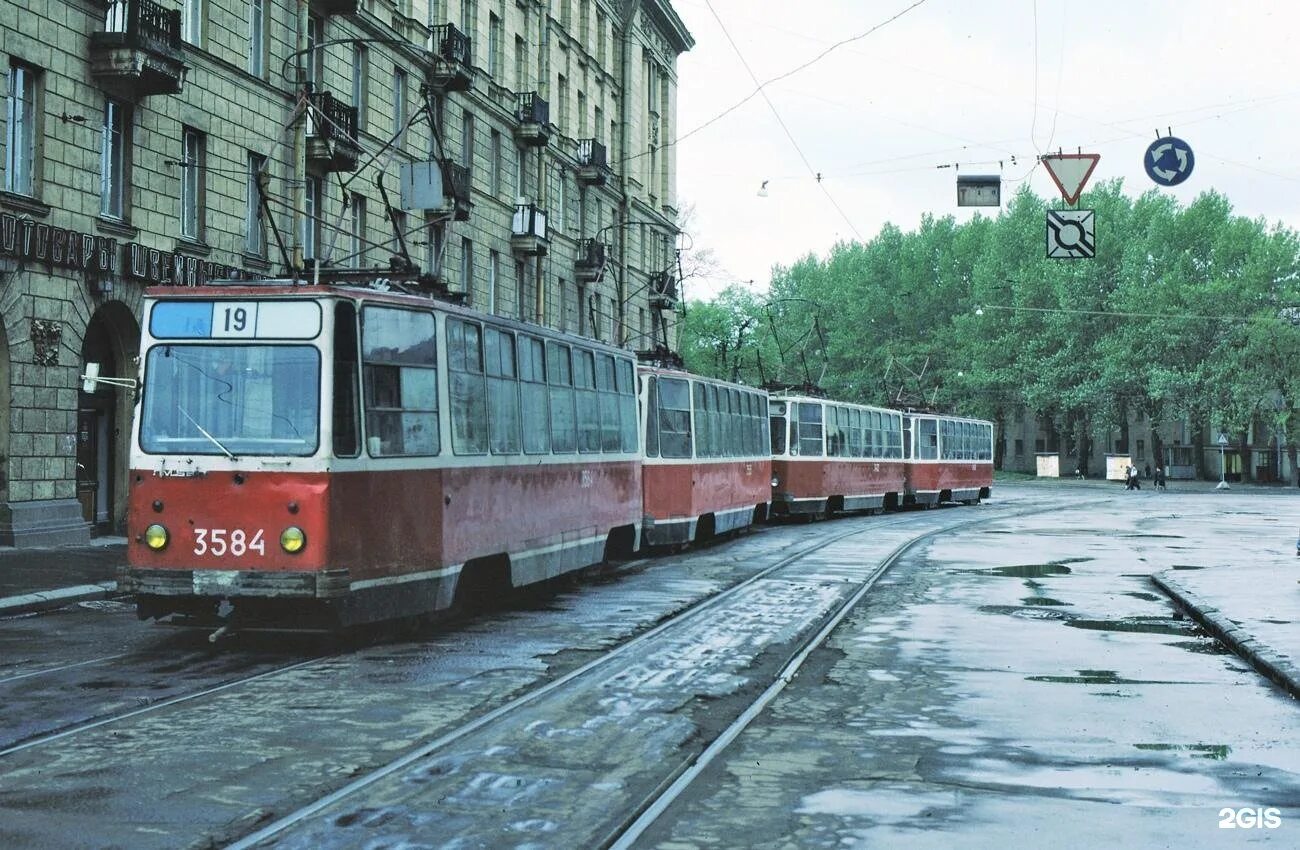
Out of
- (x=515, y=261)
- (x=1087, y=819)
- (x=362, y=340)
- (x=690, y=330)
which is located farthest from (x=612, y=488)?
(x=690, y=330)

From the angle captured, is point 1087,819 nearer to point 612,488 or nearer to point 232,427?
point 232,427

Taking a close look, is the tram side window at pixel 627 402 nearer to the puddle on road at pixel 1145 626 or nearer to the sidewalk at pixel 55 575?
the sidewalk at pixel 55 575

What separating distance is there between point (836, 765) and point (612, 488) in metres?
11.0

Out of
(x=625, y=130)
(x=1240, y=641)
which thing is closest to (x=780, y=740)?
(x=1240, y=641)

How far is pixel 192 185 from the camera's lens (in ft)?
86.7

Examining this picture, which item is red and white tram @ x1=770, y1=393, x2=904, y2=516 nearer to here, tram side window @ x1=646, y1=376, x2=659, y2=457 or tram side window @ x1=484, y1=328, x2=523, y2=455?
tram side window @ x1=646, y1=376, x2=659, y2=457

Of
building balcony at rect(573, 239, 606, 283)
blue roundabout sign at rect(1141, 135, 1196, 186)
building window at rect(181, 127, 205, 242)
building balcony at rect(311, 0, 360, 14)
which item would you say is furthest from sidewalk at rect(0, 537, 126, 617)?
building balcony at rect(573, 239, 606, 283)

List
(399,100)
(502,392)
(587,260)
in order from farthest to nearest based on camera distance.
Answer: (587,260) → (399,100) → (502,392)

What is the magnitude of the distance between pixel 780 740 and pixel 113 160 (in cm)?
1886

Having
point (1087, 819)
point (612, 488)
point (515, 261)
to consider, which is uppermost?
point (515, 261)

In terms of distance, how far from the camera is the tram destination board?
38.2 ft

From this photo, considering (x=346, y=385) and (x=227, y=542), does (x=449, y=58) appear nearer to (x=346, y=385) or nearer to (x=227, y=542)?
(x=346, y=385)

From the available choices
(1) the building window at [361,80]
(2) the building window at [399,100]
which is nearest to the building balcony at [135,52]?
(1) the building window at [361,80]

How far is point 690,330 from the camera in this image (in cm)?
10975
